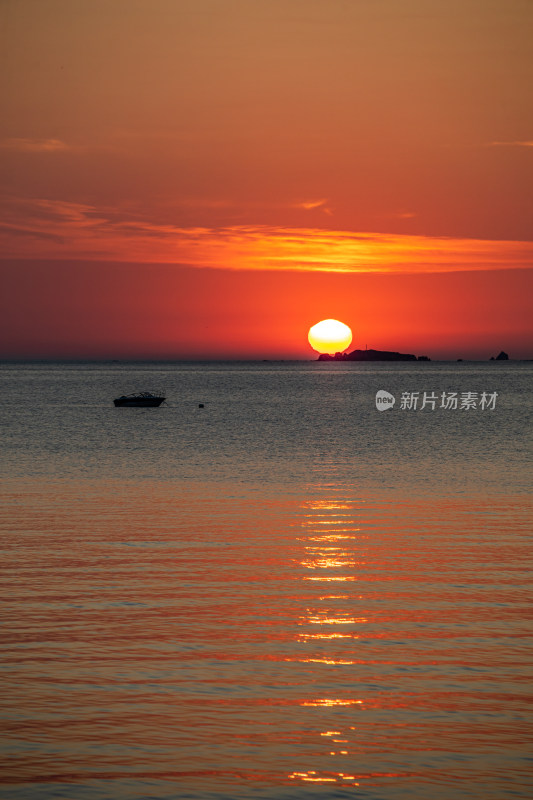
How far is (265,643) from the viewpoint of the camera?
18.4 meters

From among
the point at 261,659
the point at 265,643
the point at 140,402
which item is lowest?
the point at 261,659

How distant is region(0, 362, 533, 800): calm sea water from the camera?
41.9 feet

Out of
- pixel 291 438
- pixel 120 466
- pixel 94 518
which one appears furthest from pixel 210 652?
pixel 291 438

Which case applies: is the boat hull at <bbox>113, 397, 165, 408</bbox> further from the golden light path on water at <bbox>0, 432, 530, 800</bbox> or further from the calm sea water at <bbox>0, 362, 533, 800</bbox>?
the golden light path on water at <bbox>0, 432, 530, 800</bbox>

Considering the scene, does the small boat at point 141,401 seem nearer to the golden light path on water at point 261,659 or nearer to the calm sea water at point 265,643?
the calm sea water at point 265,643

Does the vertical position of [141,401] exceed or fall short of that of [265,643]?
it exceeds it

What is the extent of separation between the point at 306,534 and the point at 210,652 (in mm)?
13631

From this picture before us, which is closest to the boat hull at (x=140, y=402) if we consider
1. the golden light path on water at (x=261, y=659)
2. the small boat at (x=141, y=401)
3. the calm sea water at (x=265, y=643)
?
the small boat at (x=141, y=401)

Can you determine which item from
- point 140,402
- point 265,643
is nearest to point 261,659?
point 265,643

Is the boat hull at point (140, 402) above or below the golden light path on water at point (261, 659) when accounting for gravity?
above

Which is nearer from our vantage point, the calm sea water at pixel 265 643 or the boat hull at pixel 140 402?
the calm sea water at pixel 265 643

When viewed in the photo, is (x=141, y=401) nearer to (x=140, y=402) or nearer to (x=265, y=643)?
(x=140, y=402)

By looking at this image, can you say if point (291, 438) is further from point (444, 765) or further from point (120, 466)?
point (444, 765)

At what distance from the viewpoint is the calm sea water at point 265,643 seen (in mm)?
12766
